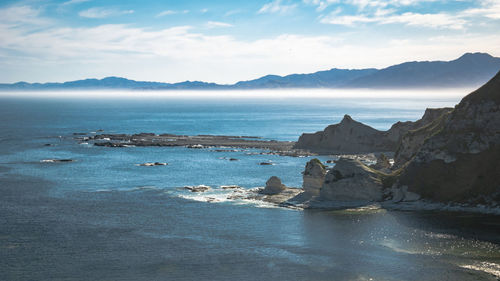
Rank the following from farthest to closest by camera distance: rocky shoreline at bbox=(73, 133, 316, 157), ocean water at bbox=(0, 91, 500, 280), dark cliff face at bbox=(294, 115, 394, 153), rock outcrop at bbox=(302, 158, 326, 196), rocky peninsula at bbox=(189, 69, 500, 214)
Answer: rocky shoreline at bbox=(73, 133, 316, 157)
dark cliff face at bbox=(294, 115, 394, 153)
rock outcrop at bbox=(302, 158, 326, 196)
rocky peninsula at bbox=(189, 69, 500, 214)
ocean water at bbox=(0, 91, 500, 280)

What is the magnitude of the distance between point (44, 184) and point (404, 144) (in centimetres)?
5874

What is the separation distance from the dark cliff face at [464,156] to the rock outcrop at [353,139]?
49322 millimetres

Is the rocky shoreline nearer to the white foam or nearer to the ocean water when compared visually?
the ocean water

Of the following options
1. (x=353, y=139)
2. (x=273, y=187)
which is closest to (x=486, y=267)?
(x=273, y=187)

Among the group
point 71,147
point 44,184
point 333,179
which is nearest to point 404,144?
point 333,179

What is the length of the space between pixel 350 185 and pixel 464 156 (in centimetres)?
1487

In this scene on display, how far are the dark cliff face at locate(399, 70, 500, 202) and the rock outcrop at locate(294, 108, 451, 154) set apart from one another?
49.3 meters

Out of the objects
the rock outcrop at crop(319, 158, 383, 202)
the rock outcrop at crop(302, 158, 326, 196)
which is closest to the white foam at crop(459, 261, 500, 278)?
the rock outcrop at crop(319, 158, 383, 202)

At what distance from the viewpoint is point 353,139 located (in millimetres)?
127000

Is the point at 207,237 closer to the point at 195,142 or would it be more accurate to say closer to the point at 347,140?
the point at 347,140

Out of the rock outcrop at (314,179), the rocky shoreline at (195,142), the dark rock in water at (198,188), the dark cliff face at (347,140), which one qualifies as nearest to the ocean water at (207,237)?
the dark rock in water at (198,188)

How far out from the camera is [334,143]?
129500 mm

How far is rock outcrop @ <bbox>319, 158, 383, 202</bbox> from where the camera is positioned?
68.2 metres

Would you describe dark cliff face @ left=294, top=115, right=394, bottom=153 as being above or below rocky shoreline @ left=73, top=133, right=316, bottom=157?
above
